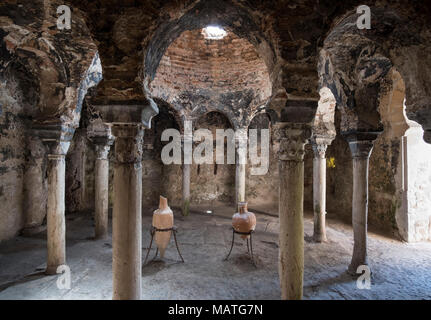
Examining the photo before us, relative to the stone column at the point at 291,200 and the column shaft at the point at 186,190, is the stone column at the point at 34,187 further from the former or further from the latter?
the stone column at the point at 291,200

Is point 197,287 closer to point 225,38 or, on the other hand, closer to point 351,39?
point 351,39

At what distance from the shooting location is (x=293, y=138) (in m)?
3.09

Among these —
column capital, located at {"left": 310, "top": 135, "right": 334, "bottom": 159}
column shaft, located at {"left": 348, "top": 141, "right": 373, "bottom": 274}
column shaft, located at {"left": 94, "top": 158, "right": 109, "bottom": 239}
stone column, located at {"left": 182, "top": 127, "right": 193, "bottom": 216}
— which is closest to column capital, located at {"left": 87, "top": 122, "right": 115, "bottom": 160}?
A: column shaft, located at {"left": 94, "top": 158, "right": 109, "bottom": 239}

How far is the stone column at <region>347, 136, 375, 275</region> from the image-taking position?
454cm

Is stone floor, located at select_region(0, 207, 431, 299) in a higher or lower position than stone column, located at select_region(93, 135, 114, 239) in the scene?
lower

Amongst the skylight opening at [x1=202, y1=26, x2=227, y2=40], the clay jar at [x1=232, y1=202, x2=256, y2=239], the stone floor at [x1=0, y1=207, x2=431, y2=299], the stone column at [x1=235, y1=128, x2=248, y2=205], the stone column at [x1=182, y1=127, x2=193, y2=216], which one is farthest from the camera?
the stone column at [x1=235, y1=128, x2=248, y2=205]

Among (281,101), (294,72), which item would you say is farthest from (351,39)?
(281,101)

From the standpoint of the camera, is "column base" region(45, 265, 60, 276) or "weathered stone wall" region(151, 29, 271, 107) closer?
"column base" region(45, 265, 60, 276)

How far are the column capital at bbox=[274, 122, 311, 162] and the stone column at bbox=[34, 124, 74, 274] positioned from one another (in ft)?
12.3

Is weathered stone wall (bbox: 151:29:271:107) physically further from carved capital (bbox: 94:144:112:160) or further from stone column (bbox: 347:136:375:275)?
stone column (bbox: 347:136:375:275)

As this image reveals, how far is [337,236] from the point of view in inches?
275

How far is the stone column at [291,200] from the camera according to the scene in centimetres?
305

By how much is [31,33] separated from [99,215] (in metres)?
4.24

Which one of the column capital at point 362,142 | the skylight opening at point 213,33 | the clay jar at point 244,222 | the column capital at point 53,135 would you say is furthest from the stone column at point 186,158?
the column capital at point 362,142
